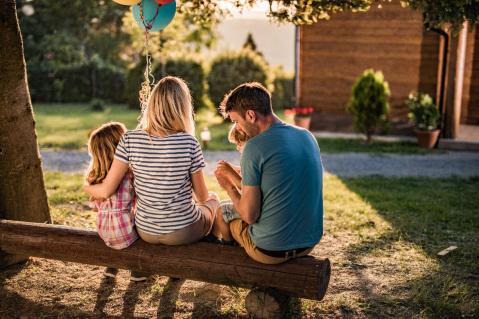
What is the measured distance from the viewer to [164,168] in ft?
12.2

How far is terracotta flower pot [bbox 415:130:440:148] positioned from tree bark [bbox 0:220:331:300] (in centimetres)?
889

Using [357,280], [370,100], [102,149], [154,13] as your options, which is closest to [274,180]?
[102,149]

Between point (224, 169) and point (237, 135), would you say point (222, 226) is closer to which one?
point (224, 169)

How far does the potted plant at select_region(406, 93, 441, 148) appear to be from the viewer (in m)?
11.7

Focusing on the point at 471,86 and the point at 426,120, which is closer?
the point at 426,120

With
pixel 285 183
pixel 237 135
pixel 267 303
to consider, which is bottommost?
pixel 267 303

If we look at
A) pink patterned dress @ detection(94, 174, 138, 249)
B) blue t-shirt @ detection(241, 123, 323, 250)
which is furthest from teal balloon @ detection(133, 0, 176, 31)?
blue t-shirt @ detection(241, 123, 323, 250)

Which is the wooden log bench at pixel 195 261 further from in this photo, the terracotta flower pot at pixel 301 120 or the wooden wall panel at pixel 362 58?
the wooden wall panel at pixel 362 58

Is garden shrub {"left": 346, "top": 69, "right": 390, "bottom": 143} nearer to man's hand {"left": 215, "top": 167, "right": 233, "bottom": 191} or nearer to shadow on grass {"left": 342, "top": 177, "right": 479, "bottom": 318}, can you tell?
shadow on grass {"left": 342, "top": 177, "right": 479, "bottom": 318}

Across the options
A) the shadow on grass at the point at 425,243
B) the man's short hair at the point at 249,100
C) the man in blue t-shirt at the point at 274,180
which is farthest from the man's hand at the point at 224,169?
the shadow on grass at the point at 425,243

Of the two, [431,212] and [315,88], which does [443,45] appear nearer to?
[315,88]

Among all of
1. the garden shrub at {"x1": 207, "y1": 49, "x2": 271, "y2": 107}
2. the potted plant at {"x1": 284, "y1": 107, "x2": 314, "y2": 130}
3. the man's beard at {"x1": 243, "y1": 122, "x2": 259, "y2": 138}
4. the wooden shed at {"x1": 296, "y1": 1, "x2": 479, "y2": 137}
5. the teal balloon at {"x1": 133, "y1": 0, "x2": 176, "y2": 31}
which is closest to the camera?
the man's beard at {"x1": 243, "y1": 122, "x2": 259, "y2": 138}

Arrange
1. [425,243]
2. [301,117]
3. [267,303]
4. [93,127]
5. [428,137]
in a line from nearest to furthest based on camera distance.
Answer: [267,303] → [425,243] → [428,137] → [301,117] → [93,127]

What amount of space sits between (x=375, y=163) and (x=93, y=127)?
29.4 ft
